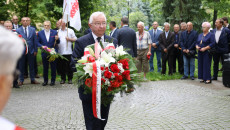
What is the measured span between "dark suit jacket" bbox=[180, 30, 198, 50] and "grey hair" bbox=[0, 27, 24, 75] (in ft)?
37.7

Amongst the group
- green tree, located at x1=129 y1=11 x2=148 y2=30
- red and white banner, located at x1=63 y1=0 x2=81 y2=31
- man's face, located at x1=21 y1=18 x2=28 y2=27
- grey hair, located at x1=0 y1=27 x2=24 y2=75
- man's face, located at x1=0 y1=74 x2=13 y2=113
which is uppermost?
green tree, located at x1=129 y1=11 x2=148 y2=30

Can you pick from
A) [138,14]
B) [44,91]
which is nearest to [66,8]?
[44,91]

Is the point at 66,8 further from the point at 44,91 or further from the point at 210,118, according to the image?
the point at 210,118

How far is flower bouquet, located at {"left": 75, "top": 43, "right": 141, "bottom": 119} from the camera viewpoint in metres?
3.66

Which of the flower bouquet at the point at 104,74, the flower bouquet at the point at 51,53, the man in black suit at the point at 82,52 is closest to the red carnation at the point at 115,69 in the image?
the flower bouquet at the point at 104,74

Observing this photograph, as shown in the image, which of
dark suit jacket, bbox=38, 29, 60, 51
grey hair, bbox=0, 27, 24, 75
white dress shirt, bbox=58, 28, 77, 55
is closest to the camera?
grey hair, bbox=0, 27, 24, 75

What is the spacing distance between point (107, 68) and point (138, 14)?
51550 millimetres

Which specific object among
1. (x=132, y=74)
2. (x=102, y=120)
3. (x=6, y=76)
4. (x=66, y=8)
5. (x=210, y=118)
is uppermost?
(x=66, y=8)

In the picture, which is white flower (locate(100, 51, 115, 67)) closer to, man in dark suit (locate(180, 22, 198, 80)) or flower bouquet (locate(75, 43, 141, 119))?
flower bouquet (locate(75, 43, 141, 119))

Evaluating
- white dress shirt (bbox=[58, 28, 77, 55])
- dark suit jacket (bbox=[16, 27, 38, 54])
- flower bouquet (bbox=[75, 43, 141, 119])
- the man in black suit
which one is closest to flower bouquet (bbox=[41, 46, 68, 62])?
white dress shirt (bbox=[58, 28, 77, 55])

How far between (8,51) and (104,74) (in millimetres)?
2590

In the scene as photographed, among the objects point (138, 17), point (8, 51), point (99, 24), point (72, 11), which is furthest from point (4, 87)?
point (138, 17)

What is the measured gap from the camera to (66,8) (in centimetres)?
1084

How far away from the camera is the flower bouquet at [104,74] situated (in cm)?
366
